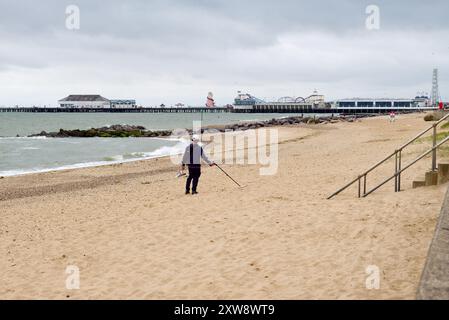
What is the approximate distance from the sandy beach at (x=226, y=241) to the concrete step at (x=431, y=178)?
1.24ft

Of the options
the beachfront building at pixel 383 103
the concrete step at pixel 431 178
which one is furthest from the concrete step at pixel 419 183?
the beachfront building at pixel 383 103

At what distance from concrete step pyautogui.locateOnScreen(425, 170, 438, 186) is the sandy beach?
0.38m

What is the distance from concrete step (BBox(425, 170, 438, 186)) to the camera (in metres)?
10.5

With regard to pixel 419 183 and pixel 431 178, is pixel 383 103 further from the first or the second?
pixel 431 178

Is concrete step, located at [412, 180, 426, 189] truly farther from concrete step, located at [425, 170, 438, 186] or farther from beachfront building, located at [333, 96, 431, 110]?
beachfront building, located at [333, 96, 431, 110]

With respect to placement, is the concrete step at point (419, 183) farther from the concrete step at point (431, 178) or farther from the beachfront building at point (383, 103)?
the beachfront building at point (383, 103)

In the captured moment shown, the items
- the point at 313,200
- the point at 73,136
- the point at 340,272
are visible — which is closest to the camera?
the point at 340,272

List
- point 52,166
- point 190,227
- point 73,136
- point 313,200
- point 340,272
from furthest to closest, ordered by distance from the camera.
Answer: point 73,136 < point 52,166 < point 313,200 < point 190,227 < point 340,272

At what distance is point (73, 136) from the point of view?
5391cm

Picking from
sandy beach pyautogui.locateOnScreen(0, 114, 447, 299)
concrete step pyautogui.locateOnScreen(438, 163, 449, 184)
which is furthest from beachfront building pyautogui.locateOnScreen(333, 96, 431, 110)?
concrete step pyautogui.locateOnScreen(438, 163, 449, 184)

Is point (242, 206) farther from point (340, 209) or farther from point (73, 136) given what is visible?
point (73, 136)

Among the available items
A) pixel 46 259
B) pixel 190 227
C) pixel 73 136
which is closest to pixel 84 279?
pixel 46 259

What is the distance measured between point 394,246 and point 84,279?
14.3 ft

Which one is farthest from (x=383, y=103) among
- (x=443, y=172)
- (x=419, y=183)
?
(x=443, y=172)
